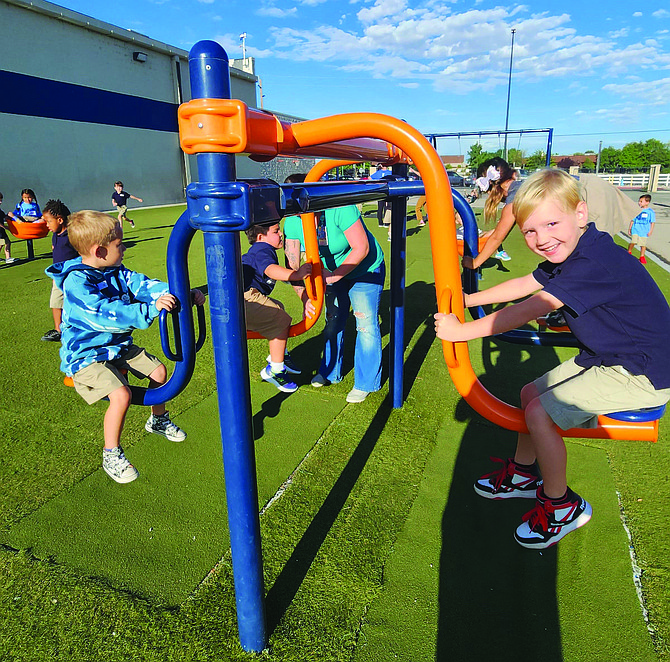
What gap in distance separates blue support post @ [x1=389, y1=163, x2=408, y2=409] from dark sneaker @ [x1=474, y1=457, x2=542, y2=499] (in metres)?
1.05

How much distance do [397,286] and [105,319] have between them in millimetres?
1749

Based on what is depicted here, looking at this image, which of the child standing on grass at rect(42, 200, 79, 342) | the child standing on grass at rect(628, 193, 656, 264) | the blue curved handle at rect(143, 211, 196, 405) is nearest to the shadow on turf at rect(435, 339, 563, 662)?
the blue curved handle at rect(143, 211, 196, 405)

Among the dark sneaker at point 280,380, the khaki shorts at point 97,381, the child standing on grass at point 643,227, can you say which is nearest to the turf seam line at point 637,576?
the dark sneaker at point 280,380

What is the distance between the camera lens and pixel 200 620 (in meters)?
1.88

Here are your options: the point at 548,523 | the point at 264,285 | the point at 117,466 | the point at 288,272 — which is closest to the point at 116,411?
the point at 117,466

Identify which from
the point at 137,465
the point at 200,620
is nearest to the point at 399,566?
the point at 200,620

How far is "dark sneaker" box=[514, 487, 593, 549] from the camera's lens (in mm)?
2248

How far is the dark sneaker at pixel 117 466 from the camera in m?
2.68

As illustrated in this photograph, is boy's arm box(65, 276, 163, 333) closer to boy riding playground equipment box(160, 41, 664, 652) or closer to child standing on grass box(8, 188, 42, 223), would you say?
boy riding playground equipment box(160, 41, 664, 652)

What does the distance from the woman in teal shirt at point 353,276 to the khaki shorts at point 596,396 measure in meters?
1.60

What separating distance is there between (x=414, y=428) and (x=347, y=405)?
1.83 feet

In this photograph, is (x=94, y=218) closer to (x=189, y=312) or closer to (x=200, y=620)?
(x=189, y=312)

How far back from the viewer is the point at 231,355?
4.89 feet

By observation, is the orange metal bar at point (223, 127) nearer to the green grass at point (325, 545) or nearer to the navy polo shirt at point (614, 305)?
the navy polo shirt at point (614, 305)
